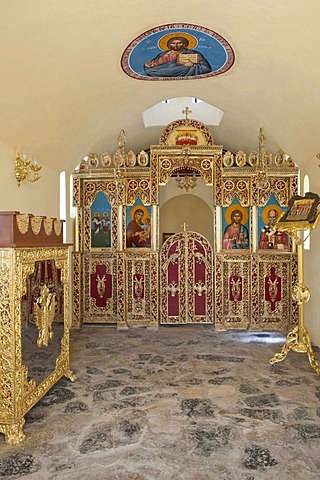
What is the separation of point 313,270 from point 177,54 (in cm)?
386

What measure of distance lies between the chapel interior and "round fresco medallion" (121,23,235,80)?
34mm

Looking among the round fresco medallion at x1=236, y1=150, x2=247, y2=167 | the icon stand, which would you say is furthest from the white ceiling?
the icon stand

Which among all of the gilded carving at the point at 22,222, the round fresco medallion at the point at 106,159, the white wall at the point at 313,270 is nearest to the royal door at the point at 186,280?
the white wall at the point at 313,270

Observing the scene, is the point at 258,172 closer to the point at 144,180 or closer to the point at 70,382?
the point at 144,180

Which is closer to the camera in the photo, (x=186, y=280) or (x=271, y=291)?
(x=271, y=291)

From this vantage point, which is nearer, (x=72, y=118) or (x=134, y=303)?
(x=72, y=118)

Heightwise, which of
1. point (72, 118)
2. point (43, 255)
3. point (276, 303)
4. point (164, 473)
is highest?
point (72, 118)

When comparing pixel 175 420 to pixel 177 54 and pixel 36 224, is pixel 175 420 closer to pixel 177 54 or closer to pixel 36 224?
pixel 36 224

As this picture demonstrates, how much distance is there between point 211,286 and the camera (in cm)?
790

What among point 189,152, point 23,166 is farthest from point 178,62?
point 23,166

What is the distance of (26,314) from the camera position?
3.64 metres

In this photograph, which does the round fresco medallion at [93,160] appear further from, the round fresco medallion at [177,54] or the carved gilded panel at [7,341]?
the carved gilded panel at [7,341]

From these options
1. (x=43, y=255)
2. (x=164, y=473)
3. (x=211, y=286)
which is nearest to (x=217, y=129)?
(x=211, y=286)

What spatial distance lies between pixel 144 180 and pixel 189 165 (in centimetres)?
89
